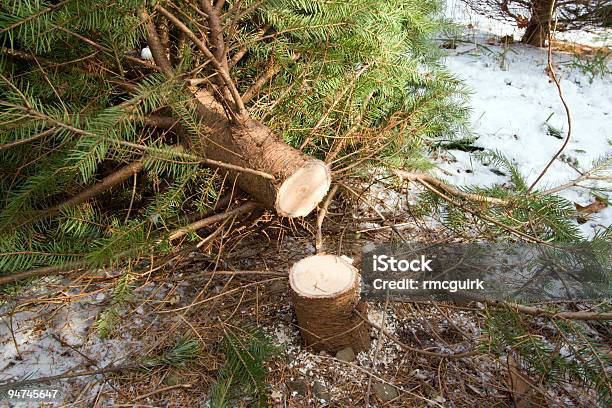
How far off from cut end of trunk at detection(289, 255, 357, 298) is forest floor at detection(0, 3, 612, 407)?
0.51ft

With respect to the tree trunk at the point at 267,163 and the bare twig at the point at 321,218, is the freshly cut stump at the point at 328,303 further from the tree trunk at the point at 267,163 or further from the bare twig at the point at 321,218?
the tree trunk at the point at 267,163

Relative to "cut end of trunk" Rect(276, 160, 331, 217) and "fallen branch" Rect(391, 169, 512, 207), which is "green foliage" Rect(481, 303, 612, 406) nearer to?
"fallen branch" Rect(391, 169, 512, 207)

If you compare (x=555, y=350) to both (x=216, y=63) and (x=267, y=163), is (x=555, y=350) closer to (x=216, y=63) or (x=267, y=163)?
(x=267, y=163)

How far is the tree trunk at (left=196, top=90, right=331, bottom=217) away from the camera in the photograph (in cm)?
163

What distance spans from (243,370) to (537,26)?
12.2 ft

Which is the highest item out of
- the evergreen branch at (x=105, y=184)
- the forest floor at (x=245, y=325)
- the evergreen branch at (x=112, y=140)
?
the evergreen branch at (x=112, y=140)

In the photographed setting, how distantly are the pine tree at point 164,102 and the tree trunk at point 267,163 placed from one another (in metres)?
0.02

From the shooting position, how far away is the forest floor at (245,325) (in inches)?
60.5

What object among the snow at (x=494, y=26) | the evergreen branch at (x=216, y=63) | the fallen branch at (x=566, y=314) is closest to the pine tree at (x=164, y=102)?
the evergreen branch at (x=216, y=63)

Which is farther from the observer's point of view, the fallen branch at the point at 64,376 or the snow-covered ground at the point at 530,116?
the snow-covered ground at the point at 530,116

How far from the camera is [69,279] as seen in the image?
1.93 meters

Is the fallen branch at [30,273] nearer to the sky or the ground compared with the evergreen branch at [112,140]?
nearer to the ground

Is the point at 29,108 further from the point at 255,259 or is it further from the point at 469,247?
the point at 469,247

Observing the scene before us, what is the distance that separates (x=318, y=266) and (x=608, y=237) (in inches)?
36.0
